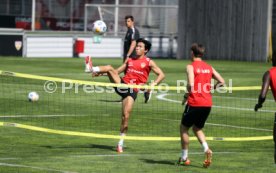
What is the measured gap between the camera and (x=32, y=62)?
42.1 m

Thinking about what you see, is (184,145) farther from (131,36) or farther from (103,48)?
(103,48)

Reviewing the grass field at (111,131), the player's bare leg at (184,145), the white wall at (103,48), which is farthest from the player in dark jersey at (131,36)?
the white wall at (103,48)

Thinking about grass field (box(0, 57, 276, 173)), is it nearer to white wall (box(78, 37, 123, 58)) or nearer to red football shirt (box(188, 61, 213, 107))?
red football shirt (box(188, 61, 213, 107))

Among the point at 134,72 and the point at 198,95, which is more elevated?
the point at 134,72

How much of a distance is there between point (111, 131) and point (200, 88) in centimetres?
488

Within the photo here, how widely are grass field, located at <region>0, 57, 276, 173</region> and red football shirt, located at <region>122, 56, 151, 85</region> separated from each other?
3.79 ft

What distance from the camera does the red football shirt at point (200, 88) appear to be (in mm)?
15203

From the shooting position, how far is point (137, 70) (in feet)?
57.7

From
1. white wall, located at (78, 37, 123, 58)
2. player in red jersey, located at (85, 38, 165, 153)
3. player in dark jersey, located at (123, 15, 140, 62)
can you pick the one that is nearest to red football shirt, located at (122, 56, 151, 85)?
player in red jersey, located at (85, 38, 165, 153)

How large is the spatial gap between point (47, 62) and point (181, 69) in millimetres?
6654

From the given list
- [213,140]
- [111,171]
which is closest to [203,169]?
[111,171]

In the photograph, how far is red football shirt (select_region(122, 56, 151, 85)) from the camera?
57.6 feet

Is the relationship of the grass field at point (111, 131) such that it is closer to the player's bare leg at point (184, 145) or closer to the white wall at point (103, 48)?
the player's bare leg at point (184, 145)

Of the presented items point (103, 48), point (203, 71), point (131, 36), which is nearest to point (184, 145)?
point (203, 71)
